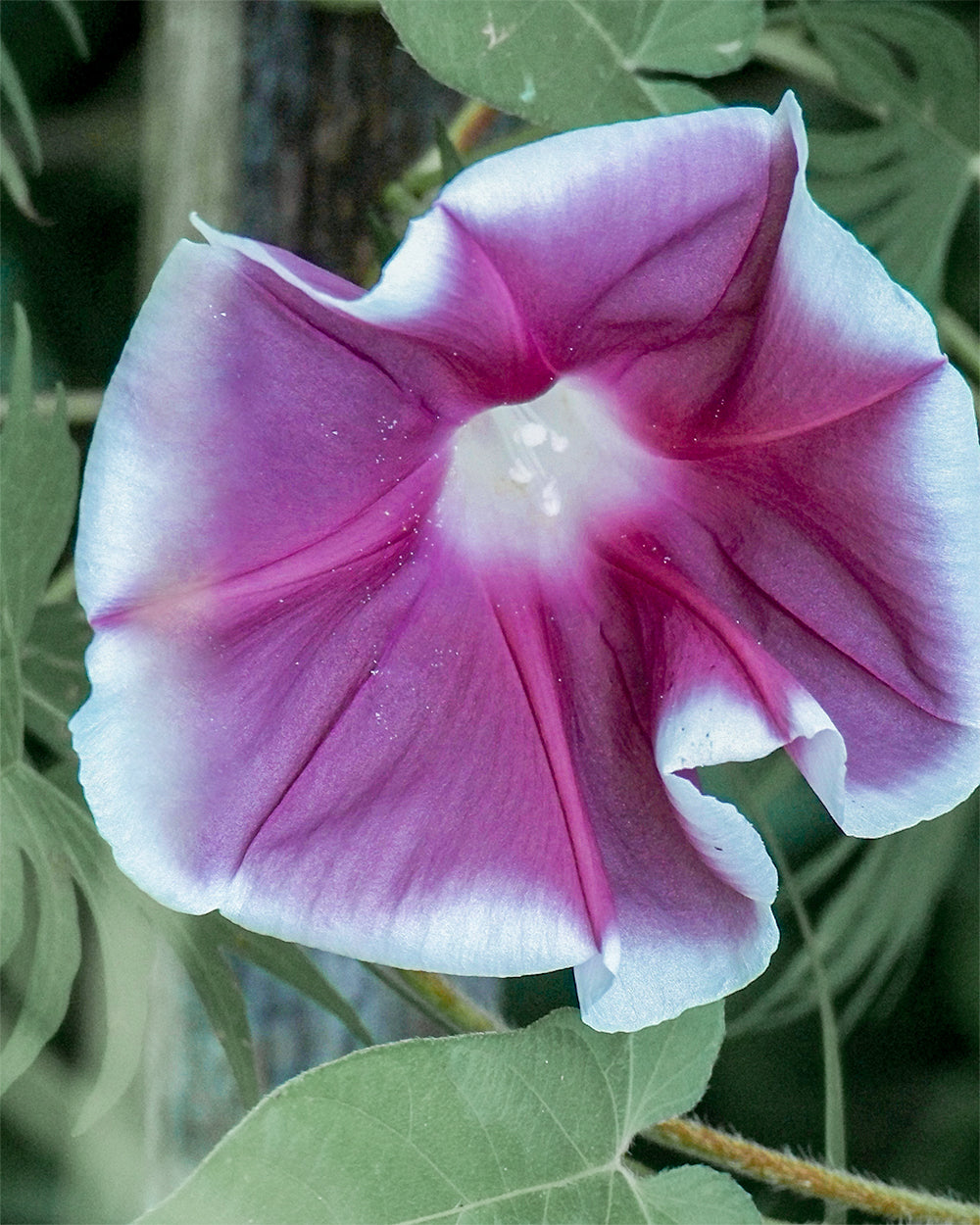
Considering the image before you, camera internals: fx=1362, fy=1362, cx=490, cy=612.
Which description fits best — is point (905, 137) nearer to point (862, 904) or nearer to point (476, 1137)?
point (862, 904)

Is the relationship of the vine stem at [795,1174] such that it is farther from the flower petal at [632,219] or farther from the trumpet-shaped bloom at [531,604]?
the flower petal at [632,219]

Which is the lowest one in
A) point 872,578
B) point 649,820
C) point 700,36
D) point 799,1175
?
point 799,1175

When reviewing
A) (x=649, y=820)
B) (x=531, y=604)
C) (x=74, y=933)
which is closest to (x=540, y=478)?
(x=531, y=604)

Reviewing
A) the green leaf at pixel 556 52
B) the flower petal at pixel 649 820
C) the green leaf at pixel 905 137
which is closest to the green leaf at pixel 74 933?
the flower petal at pixel 649 820

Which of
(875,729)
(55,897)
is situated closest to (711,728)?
(875,729)

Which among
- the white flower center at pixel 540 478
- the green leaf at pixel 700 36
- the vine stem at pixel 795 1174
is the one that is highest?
the green leaf at pixel 700 36
